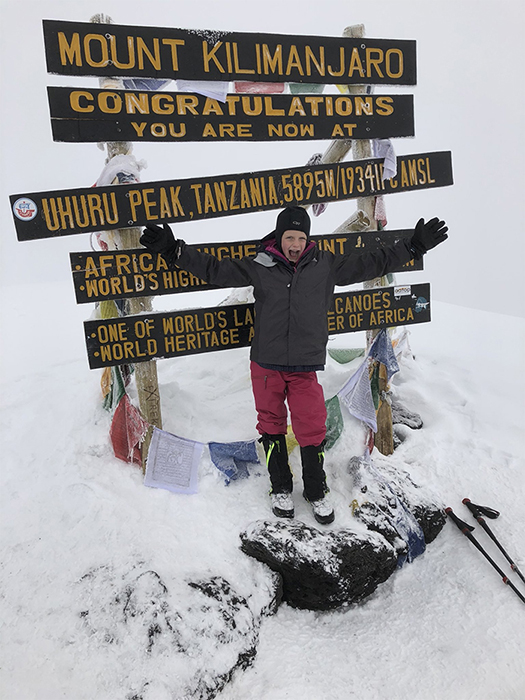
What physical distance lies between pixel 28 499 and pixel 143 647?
1.30m

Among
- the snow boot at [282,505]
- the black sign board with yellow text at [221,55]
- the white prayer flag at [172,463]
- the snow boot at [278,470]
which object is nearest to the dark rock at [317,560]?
the snow boot at [282,505]

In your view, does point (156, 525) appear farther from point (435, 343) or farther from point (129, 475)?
point (435, 343)

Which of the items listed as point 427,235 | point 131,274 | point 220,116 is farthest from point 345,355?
point 220,116

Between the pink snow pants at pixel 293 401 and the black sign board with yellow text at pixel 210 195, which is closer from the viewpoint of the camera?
the black sign board with yellow text at pixel 210 195

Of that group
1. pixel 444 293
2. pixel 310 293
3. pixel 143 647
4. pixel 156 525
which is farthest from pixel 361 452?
pixel 444 293

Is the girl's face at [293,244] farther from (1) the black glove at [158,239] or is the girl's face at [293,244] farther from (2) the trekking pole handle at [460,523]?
(2) the trekking pole handle at [460,523]

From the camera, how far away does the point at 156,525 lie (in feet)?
9.45

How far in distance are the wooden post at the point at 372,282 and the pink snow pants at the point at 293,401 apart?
0.98 meters

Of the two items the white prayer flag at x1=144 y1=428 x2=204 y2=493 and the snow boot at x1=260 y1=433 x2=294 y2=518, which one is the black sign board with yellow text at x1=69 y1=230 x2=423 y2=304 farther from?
the snow boot at x1=260 y1=433 x2=294 y2=518

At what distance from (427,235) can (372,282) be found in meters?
0.70

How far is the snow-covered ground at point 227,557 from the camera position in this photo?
2.31 metres

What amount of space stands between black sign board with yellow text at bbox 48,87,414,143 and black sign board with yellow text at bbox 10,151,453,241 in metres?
0.27

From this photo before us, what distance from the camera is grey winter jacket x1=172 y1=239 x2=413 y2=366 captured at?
2.92 meters

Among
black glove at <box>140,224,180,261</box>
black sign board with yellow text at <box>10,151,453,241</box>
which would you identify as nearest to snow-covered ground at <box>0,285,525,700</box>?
black glove at <box>140,224,180,261</box>
